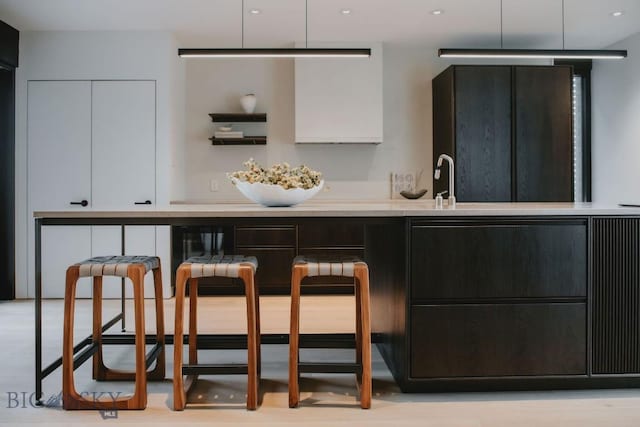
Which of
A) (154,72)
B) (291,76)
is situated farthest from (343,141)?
(154,72)

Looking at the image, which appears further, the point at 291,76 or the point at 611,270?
the point at 291,76

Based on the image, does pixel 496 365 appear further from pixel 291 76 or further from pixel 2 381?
pixel 291 76

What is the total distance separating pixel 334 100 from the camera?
5.18 m

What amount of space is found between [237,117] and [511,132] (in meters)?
2.64

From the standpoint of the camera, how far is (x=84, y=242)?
16.0 feet

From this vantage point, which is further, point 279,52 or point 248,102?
point 248,102

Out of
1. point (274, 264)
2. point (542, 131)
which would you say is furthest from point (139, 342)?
point (542, 131)

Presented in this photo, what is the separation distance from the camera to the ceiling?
4.19m

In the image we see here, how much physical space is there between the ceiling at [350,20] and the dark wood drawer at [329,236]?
1.84 m

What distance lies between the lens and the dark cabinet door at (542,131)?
16.1 ft

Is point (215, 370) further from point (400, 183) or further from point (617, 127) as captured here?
point (617, 127)

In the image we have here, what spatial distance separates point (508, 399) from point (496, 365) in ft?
0.51

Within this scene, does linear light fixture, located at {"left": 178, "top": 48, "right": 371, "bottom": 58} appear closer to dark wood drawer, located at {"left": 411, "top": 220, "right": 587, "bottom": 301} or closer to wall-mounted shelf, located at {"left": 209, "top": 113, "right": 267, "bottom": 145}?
wall-mounted shelf, located at {"left": 209, "top": 113, "right": 267, "bottom": 145}

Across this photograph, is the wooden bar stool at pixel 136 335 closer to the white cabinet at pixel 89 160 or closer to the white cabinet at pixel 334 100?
the white cabinet at pixel 89 160
